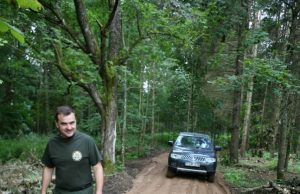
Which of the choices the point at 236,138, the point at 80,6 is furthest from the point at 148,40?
the point at 236,138

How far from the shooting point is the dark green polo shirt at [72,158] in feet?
14.2

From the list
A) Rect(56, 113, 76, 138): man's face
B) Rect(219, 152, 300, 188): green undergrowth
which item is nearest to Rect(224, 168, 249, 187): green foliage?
Rect(219, 152, 300, 188): green undergrowth

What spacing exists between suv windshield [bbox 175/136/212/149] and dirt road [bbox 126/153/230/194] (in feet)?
4.06

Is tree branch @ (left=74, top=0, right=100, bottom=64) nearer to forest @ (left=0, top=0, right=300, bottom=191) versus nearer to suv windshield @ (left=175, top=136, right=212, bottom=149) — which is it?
forest @ (left=0, top=0, right=300, bottom=191)

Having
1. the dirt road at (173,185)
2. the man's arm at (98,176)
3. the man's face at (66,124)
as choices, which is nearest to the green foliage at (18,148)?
the dirt road at (173,185)

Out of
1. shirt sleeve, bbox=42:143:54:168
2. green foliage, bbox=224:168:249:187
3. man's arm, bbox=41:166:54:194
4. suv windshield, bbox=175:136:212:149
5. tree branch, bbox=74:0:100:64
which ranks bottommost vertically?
green foliage, bbox=224:168:249:187

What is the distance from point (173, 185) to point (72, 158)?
8.66 m

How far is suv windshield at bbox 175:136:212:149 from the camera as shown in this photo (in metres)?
14.6

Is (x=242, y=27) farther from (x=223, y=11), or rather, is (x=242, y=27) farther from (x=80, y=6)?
(x=80, y=6)

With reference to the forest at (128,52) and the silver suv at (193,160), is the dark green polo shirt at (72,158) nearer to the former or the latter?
the forest at (128,52)

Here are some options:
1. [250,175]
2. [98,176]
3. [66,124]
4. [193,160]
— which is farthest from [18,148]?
[66,124]

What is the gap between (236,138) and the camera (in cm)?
1884

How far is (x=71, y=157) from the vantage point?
4.32m

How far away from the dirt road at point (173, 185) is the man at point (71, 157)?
22.4ft
